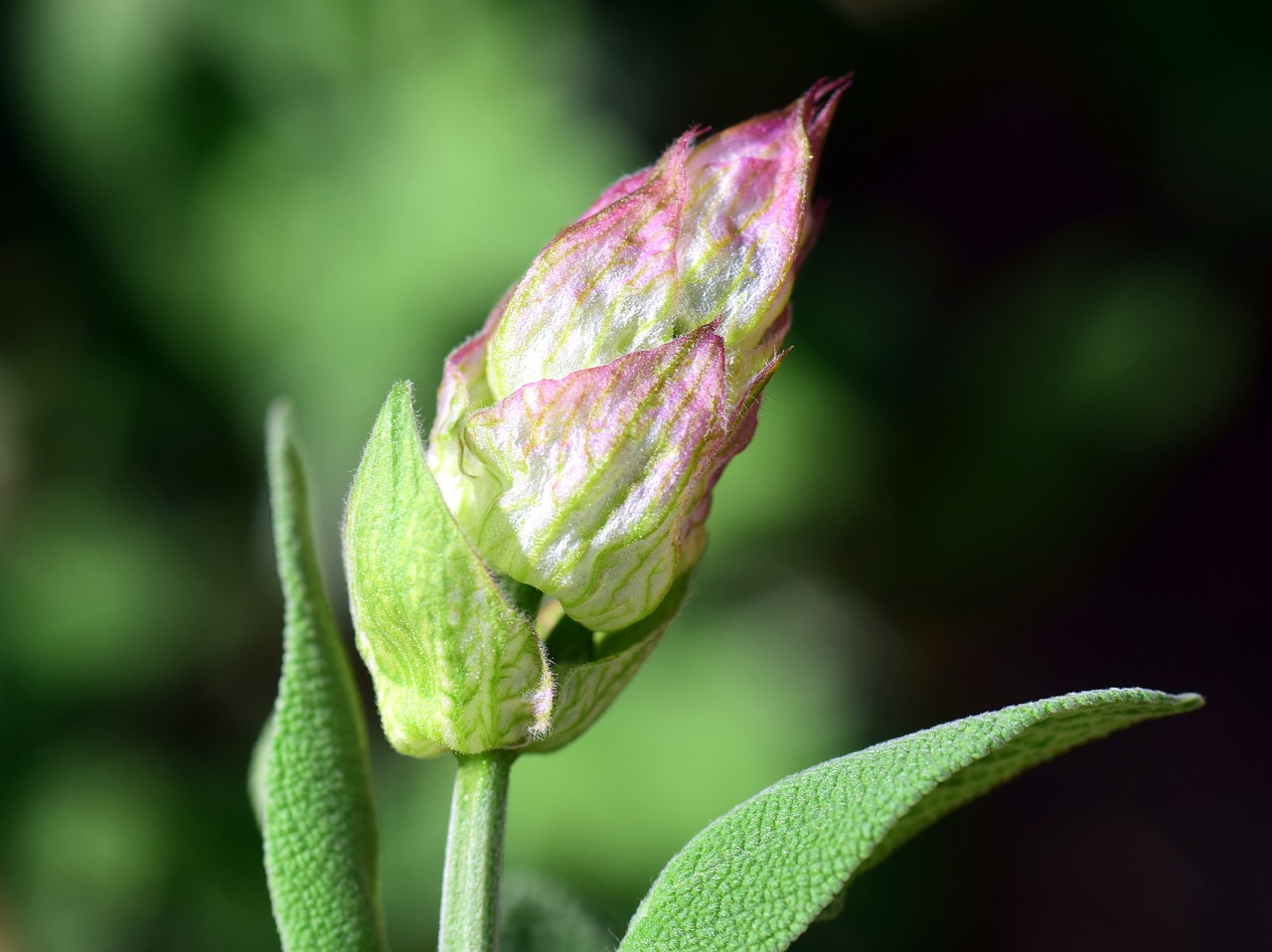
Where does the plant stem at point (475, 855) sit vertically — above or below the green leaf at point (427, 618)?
below

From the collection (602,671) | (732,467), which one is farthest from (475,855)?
(732,467)

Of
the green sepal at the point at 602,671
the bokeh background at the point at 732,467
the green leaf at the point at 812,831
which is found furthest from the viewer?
the bokeh background at the point at 732,467

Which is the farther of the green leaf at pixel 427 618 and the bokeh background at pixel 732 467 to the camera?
the bokeh background at pixel 732 467

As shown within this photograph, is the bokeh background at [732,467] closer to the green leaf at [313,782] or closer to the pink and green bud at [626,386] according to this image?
the green leaf at [313,782]

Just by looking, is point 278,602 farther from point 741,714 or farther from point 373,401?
point 741,714

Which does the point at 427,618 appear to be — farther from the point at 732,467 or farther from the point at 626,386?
the point at 732,467

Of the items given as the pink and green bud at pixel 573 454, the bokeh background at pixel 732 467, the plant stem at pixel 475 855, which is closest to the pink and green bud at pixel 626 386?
the pink and green bud at pixel 573 454

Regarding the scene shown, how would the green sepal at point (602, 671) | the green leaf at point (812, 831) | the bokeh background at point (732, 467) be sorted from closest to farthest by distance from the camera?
the green leaf at point (812, 831) < the green sepal at point (602, 671) < the bokeh background at point (732, 467)
